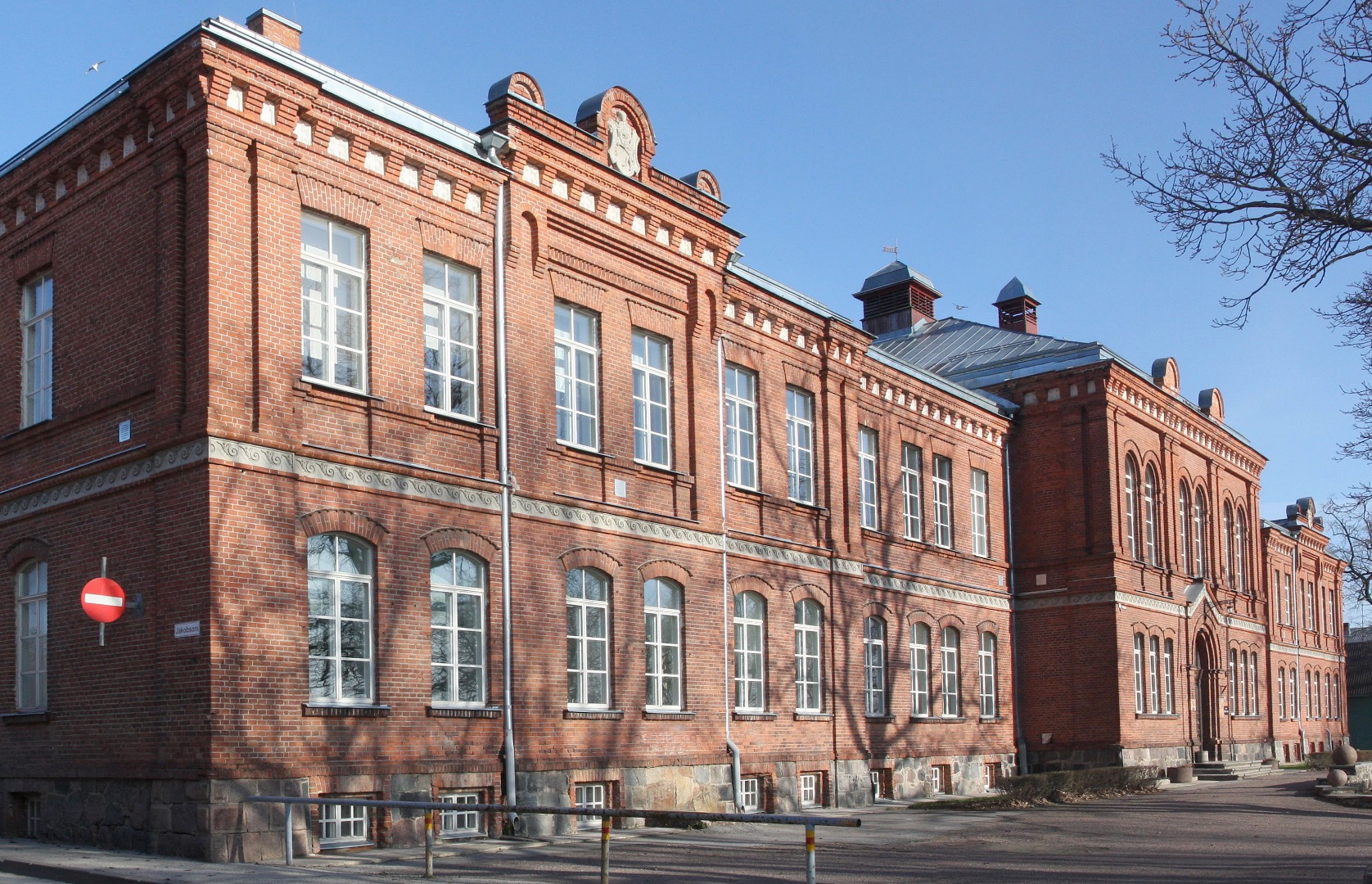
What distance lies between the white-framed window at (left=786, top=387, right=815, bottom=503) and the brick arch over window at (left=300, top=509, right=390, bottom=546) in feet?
33.3

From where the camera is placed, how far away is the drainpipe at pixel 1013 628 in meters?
33.6

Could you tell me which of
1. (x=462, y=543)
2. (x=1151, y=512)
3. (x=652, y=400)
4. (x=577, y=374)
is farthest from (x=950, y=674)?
(x=462, y=543)

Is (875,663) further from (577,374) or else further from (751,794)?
(577,374)

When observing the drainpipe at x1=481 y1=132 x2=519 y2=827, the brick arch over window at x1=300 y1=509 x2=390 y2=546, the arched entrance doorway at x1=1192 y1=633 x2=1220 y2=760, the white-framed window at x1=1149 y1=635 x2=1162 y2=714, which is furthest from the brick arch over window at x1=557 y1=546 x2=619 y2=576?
the arched entrance doorway at x1=1192 y1=633 x2=1220 y2=760

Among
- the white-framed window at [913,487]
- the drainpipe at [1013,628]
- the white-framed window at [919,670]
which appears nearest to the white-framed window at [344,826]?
the white-framed window at [919,670]

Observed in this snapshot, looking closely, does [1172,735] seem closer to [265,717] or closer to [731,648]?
[731,648]

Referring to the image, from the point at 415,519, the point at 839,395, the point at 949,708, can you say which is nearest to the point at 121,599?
the point at 415,519

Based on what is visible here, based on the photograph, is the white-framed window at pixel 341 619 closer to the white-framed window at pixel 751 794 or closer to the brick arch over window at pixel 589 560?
the brick arch over window at pixel 589 560

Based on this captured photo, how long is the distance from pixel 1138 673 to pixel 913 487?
29.4 ft

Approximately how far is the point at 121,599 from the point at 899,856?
911cm

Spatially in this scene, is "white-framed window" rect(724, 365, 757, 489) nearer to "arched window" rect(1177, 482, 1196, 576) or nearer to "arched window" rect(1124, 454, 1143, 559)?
"arched window" rect(1124, 454, 1143, 559)

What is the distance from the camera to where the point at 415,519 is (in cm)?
1723

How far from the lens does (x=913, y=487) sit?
100 ft

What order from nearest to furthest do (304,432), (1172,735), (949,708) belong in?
1. (304,432)
2. (949,708)
3. (1172,735)
